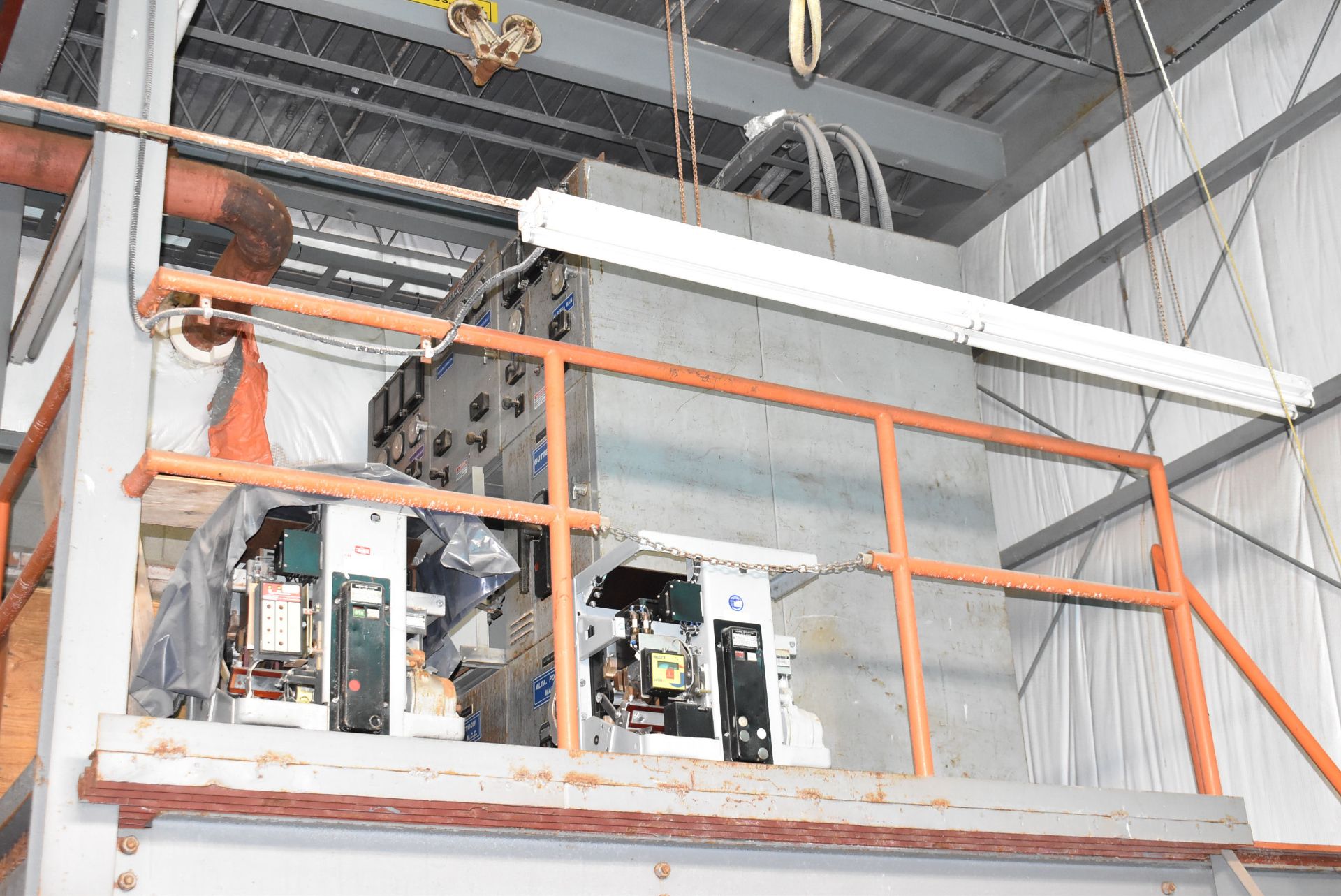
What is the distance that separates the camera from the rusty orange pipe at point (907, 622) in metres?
5.12

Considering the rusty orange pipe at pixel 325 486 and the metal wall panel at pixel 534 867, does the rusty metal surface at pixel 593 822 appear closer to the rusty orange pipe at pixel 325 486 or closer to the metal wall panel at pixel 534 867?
the metal wall panel at pixel 534 867

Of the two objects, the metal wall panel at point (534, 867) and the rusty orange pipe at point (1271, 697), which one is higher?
the rusty orange pipe at point (1271, 697)

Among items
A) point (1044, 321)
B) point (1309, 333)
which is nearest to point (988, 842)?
point (1044, 321)

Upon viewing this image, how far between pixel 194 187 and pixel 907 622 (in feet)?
18.4

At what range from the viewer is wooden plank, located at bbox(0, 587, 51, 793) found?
681 cm

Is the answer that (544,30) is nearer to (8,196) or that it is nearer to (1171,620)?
(8,196)

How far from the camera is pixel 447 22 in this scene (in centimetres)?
846

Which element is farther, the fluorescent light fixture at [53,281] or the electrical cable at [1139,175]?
the electrical cable at [1139,175]

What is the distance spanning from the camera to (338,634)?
470 cm

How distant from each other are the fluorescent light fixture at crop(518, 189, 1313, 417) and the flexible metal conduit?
4521 millimetres

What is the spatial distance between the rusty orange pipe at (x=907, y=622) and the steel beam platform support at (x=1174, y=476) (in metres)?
3.98

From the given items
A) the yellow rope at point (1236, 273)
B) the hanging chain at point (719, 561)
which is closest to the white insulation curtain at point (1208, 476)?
the yellow rope at point (1236, 273)

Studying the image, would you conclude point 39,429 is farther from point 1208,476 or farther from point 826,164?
point 1208,476

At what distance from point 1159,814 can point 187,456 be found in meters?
4.00
